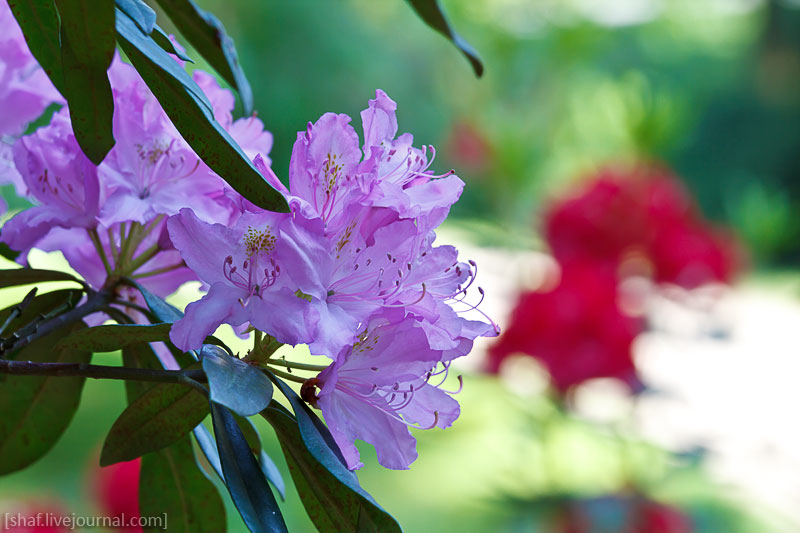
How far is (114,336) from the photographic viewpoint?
0.83ft

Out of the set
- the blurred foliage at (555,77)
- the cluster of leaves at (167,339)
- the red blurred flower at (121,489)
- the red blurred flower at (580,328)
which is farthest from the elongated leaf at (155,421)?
the blurred foliage at (555,77)

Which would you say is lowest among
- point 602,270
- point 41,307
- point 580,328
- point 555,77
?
point 41,307

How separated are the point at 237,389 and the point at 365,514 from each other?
5cm

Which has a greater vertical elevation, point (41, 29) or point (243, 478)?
point (41, 29)

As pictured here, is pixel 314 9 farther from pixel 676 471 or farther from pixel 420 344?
pixel 420 344

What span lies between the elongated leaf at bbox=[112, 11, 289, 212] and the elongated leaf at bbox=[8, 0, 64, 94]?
4 centimetres

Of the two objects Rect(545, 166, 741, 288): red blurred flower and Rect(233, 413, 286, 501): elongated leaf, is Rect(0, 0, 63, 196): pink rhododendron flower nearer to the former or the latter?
Rect(233, 413, 286, 501): elongated leaf

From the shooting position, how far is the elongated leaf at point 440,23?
0.34m

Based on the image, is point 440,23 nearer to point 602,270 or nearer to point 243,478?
point 243,478

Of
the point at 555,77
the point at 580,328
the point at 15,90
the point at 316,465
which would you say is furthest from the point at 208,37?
the point at 555,77

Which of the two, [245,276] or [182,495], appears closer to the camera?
[245,276]

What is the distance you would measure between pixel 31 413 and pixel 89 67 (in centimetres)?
19

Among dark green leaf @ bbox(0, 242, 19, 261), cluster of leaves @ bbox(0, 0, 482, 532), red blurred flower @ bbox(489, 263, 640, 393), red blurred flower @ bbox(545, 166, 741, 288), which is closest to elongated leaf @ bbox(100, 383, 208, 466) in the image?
cluster of leaves @ bbox(0, 0, 482, 532)

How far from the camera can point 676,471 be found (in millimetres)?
2674
